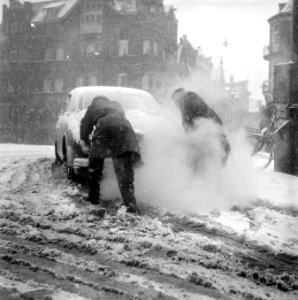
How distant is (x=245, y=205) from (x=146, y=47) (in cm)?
3223

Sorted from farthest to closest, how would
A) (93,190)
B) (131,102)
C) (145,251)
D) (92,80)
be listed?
(92,80)
(131,102)
(93,190)
(145,251)

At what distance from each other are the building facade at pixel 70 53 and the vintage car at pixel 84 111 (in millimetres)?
27943

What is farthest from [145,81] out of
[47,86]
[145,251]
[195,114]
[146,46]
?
[145,251]

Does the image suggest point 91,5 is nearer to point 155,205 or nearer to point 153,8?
point 153,8

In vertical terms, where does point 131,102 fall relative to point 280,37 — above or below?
below

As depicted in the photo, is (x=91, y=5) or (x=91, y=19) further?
(x=91, y=5)

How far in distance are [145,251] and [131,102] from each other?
470cm

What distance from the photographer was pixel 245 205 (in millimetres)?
5898

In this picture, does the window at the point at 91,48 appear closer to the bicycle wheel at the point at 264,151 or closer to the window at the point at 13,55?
the window at the point at 13,55

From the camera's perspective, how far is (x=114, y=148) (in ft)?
17.5

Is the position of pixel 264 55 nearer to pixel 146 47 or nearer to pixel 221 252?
pixel 146 47

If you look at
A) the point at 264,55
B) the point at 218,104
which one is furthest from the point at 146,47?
the point at 218,104

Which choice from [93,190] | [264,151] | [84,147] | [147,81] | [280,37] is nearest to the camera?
[93,190]

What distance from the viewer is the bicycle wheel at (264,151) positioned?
9962 mm
